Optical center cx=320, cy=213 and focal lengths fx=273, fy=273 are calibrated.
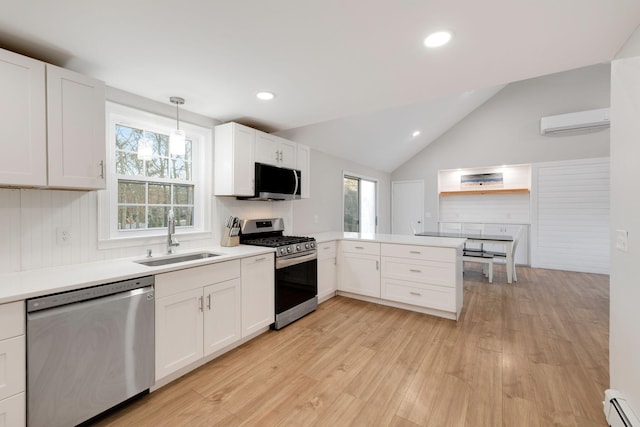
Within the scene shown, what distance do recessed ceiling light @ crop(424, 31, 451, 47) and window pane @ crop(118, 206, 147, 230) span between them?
2.64 metres

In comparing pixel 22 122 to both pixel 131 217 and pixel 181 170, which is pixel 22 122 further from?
pixel 181 170

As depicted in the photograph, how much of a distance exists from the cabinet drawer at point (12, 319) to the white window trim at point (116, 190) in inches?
34.1

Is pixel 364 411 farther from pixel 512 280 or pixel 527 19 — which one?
pixel 512 280

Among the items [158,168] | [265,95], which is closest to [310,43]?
[265,95]

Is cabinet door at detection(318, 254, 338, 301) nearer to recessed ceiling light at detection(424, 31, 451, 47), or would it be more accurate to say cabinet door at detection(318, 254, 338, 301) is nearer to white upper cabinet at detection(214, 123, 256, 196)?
white upper cabinet at detection(214, 123, 256, 196)

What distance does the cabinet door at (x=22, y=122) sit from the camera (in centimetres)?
156

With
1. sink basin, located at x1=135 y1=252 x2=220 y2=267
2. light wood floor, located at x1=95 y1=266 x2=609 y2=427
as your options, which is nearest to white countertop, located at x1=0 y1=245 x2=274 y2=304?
sink basin, located at x1=135 y1=252 x2=220 y2=267

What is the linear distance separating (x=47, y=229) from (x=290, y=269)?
77.8 inches

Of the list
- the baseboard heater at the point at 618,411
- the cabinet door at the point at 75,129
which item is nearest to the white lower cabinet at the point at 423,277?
the baseboard heater at the point at 618,411

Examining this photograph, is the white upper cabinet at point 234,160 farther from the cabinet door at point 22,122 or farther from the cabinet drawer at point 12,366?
the cabinet drawer at point 12,366

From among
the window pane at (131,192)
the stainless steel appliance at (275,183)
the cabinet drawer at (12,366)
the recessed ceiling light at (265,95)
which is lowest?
the cabinet drawer at (12,366)

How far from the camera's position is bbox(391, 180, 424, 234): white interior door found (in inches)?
284

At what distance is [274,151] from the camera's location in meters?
3.33

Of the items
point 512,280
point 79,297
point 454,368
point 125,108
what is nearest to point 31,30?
point 125,108
